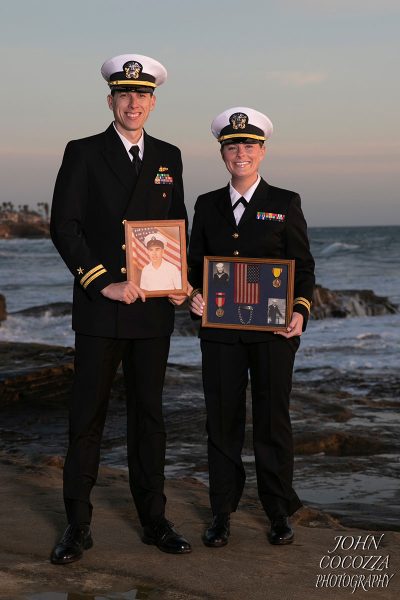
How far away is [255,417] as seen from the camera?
454 cm

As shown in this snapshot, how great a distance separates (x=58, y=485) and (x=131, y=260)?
2.14m

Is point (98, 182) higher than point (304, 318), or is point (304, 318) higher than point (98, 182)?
point (98, 182)

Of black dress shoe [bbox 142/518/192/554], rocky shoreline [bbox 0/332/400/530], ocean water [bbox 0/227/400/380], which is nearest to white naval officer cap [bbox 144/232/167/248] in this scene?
black dress shoe [bbox 142/518/192/554]

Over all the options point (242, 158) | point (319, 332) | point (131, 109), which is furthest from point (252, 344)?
point (319, 332)

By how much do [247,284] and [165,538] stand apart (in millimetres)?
1167

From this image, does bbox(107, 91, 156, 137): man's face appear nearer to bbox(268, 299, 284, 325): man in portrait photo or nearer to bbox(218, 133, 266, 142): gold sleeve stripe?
bbox(218, 133, 266, 142): gold sleeve stripe

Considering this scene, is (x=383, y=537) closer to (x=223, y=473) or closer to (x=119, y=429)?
(x=223, y=473)

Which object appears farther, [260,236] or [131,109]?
[260,236]

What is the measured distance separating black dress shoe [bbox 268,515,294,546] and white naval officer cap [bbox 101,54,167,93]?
2014 millimetres

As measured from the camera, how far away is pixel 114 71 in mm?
4273

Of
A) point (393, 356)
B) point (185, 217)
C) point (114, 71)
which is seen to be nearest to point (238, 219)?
point (185, 217)

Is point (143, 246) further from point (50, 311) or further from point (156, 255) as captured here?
point (50, 311)

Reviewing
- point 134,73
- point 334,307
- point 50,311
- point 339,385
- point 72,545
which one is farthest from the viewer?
point 334,307

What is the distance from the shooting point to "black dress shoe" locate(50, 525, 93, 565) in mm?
4066
